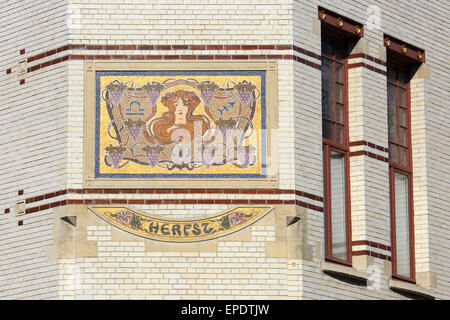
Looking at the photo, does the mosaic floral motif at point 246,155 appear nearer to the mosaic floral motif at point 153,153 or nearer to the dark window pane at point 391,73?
the mosaic floral motif at point 153,153

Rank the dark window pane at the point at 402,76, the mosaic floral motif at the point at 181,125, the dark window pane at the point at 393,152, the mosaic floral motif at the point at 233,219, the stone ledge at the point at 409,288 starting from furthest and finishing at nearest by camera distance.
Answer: the dark window pane at the point at 402,76, the dark window pane at the point at 393,152, the stone ledge at the point at 409,288, the mosaic floral motif at the point at 181,125, the mosaic floral motif at the point at 233,219

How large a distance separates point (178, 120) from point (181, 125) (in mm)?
106

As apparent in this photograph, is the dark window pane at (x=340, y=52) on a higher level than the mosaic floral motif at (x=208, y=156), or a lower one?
higher

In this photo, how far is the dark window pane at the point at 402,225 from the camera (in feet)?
86.3

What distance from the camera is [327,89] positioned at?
83.9 feet

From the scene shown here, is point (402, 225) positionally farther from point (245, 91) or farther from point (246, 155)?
point (245, 91)

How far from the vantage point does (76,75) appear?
79.4 ft

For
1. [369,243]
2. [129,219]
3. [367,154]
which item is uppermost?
[367,154]

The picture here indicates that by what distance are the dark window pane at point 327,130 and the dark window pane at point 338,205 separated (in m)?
0.30

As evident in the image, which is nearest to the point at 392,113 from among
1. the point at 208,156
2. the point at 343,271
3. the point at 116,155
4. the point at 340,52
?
the point at 340,52

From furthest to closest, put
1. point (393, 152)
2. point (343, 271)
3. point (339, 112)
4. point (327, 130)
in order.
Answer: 1. point (393, 152)
2. point (339, 112)
3. point (327, 130)
4. point (343, 271)

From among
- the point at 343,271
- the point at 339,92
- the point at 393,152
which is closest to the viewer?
the point at 343,271

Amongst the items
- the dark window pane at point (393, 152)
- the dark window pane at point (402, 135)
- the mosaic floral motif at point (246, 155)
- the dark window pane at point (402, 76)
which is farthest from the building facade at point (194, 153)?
the dark window pane at point (402, 76)
